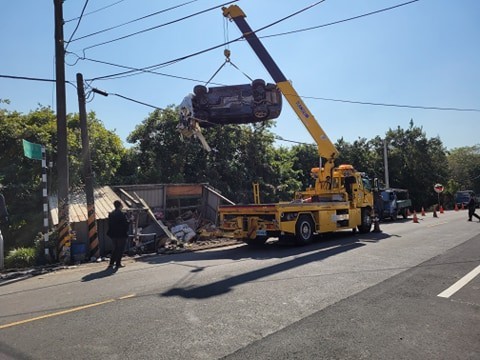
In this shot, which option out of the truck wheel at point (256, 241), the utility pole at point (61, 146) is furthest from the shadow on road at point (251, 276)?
the utility pole at point (61, 146)

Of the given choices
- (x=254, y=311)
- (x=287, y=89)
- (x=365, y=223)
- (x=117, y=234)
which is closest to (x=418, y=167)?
(x=365, y=223)

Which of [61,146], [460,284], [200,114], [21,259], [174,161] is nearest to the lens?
[460,284]

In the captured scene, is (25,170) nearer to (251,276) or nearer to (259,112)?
(259,112)

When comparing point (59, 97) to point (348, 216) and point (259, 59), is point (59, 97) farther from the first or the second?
point (348, 216)

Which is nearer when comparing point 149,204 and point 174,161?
point 149,204

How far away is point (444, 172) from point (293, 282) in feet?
140

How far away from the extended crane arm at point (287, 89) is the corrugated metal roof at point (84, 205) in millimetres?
7938

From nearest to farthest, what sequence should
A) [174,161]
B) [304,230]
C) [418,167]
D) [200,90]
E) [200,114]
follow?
1. [304,230]
2. [200,114]
3. [200,90]
4. [174,161]
5. [418,167]

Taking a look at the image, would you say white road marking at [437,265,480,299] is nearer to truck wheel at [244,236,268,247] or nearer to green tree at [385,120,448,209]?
truck wheel at [244,236,268,247]

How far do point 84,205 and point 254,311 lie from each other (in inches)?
433

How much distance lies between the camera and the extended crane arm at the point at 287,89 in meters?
15.7

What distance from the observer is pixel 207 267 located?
9727 mm

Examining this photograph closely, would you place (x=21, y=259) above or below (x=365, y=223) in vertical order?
below

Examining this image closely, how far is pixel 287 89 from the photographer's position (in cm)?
1619
